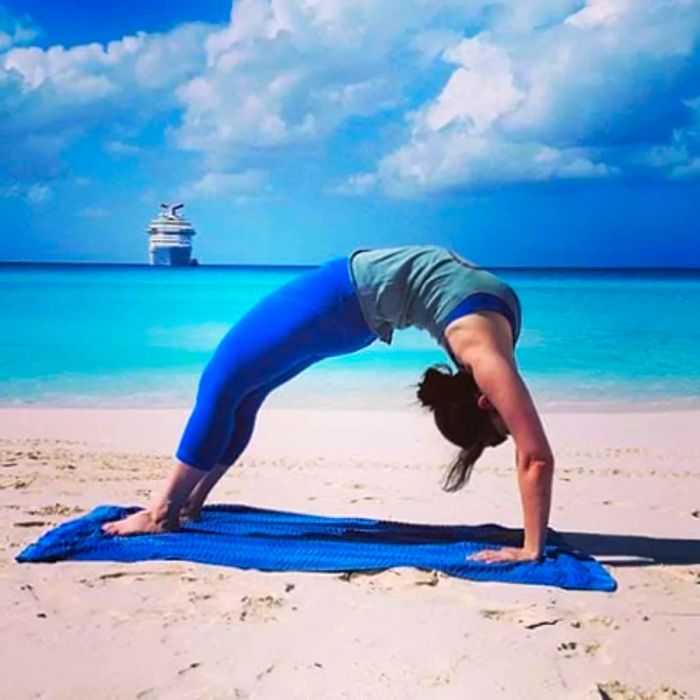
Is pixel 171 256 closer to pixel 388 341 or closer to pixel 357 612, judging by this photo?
pixel 388 341

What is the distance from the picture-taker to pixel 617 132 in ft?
20.2

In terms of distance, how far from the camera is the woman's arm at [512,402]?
1.87m

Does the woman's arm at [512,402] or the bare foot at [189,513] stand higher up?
the woman's arm at [512,402]

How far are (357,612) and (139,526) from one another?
1.91 feet

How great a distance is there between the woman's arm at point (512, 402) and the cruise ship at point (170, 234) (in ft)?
12.0

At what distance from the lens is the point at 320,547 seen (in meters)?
2.02

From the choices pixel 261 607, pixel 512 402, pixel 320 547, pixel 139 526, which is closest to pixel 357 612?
pixel 261 607

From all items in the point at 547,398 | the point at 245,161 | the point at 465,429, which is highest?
the point at 245,161

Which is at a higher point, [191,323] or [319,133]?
[319,133]

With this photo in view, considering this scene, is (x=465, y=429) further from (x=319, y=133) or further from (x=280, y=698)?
(x=319, y=133)

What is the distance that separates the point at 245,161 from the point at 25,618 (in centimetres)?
440

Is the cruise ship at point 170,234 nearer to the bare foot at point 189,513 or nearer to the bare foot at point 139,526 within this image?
the bare foot at point 189,513

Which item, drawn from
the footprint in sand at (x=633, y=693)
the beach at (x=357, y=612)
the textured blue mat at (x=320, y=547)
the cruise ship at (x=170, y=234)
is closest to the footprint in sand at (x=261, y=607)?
the beach at (x=357, y=612)

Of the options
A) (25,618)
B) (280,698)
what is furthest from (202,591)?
(280,698)
